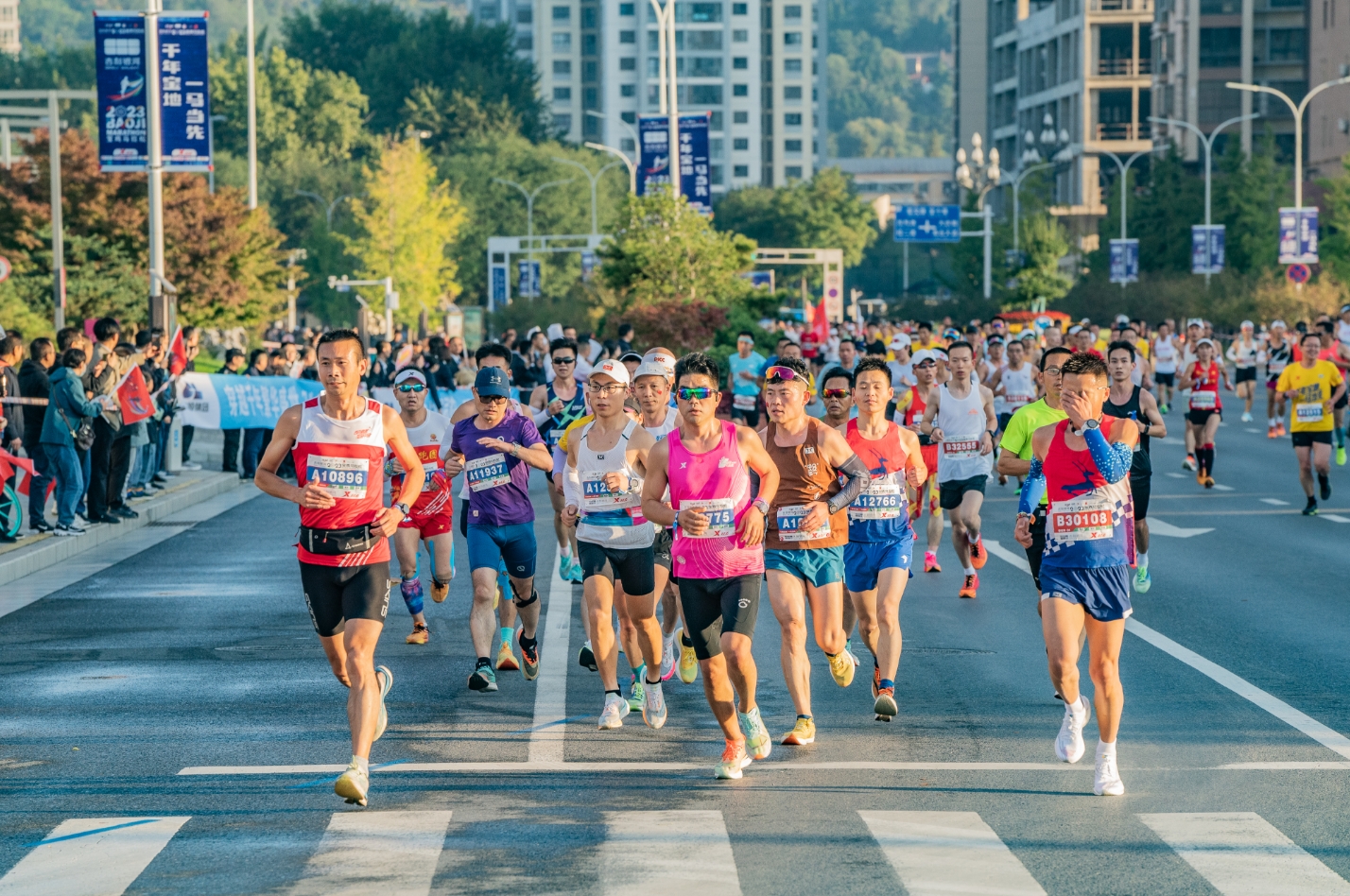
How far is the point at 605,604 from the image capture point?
33.2 ft

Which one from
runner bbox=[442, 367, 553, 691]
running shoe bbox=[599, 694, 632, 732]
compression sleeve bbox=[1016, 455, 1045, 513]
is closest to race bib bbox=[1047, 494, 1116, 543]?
compression sleeve bbox=[1016, 455, 1045, 513]

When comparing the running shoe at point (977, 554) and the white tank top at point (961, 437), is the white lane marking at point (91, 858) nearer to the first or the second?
the running shoe at point (977, 554)

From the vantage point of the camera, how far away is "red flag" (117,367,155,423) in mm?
20516

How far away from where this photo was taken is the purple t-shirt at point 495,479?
11148 millimetres

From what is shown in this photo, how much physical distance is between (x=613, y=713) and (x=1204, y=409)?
16556mm

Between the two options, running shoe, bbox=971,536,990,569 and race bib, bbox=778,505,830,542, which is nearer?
race bib, bbox=778,505,830,542

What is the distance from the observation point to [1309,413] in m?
20.6

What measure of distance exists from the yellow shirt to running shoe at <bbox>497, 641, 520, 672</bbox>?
11.4 meters

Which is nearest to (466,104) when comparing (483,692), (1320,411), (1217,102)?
(1217,102)

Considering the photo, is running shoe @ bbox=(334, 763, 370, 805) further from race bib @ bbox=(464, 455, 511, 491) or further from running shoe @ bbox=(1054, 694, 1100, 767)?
race bib @ bbox=(464, 455, 511, 491)

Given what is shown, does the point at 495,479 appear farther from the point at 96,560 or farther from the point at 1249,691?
Result: the point at 96,560

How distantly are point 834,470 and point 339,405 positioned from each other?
2.46m

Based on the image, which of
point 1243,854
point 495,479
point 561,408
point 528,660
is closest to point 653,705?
point 528,660

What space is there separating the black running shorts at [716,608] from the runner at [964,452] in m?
6.18
